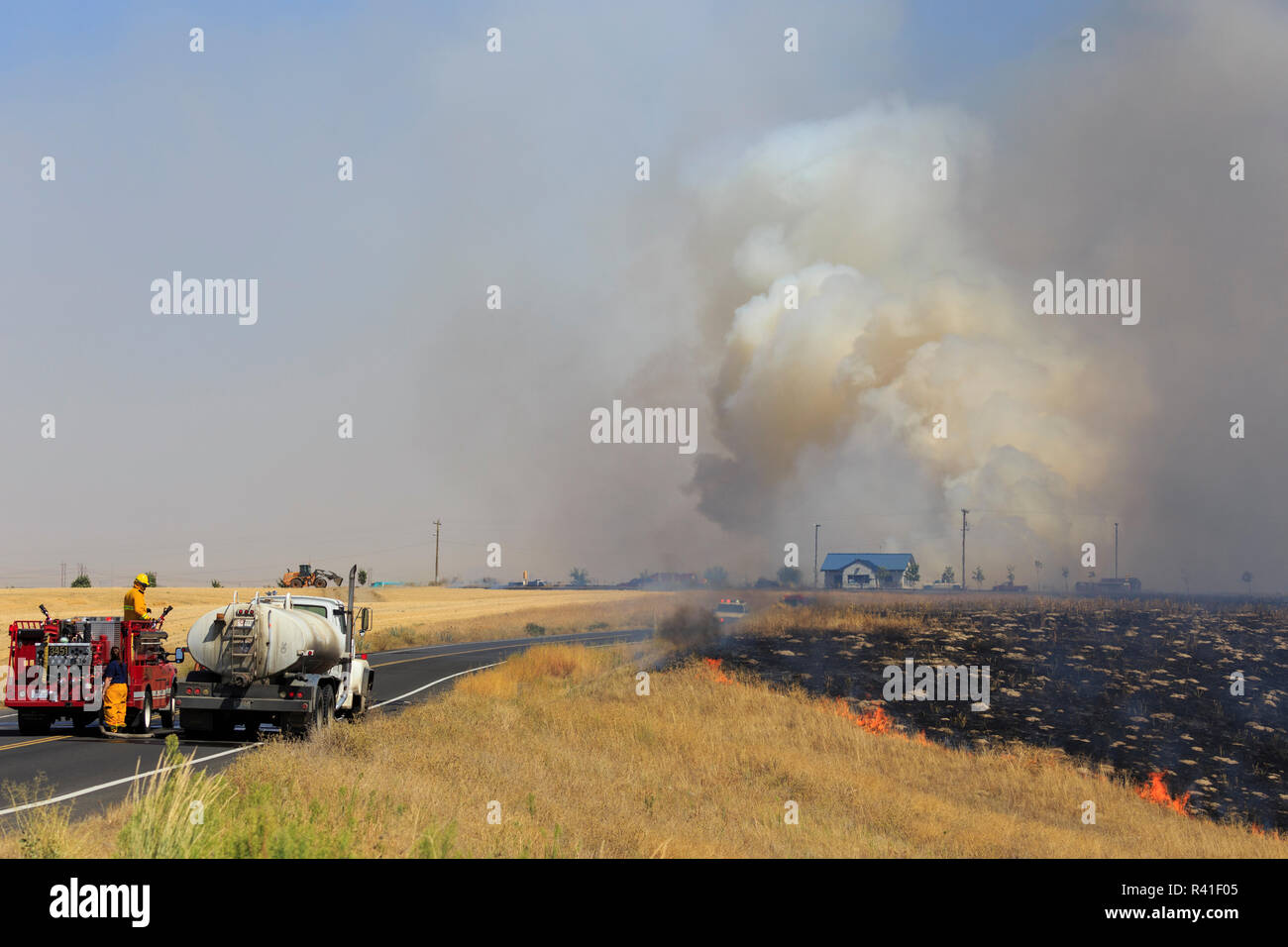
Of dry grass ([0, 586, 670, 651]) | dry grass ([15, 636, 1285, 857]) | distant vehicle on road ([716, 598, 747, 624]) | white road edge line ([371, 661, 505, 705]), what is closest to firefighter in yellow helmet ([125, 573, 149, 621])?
dry grass ([15, 636, 1285, 857])

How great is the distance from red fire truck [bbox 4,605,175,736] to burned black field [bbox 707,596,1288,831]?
1919 centimetres

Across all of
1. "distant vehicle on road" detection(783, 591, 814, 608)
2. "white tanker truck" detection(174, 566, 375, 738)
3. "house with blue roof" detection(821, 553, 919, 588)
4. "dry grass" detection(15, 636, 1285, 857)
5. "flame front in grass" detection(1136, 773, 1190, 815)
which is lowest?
"house with blue roof" detection(821, 553, 919, 588)

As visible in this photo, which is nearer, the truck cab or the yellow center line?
the yellow center line

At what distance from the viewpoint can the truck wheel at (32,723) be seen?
20.1 meters

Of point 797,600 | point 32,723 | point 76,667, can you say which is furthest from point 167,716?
point 797,600

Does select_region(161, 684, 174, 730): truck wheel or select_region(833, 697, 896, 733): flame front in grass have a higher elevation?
select_region(161, 684, 174, 730): truck wheel

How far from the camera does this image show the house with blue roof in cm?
15875

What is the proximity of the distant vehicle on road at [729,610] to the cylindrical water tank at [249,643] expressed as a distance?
114ft

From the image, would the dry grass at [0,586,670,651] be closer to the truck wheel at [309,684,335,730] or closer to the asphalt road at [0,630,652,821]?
the asphalt road at [0,630,652,821]

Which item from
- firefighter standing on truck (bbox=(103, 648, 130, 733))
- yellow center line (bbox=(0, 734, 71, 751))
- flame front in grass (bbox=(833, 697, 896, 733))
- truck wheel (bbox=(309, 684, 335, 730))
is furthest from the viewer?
flame front in grass (bbox=(833, 697, 896, 733))

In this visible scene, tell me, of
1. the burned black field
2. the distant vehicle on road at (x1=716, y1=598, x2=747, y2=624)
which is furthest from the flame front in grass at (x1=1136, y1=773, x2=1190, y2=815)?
the distant vehicle on road at (x1=716, y1=598, x2=747, y2=624)

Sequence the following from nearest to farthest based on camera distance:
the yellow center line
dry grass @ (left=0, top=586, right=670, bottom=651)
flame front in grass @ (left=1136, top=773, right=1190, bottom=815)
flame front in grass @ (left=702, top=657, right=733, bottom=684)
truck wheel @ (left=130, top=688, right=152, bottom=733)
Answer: the yellow center line, truck wheel @ (left=130, top=688, right=152, bottom=733), flame front in grass @ (left=1136, top=773, right=1190, bottom=815), flame front in grass @ (left=702, top=657, right=733, bottom=684), dry grass @ (left=0, top=586, right=670, bottom=651)

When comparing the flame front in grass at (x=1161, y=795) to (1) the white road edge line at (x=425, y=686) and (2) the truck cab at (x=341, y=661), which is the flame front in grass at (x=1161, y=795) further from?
(1) the white road edge line at (x=425, y=686)

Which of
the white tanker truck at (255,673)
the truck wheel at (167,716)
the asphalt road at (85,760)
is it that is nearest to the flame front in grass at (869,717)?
the asphalt road at (85,760)
